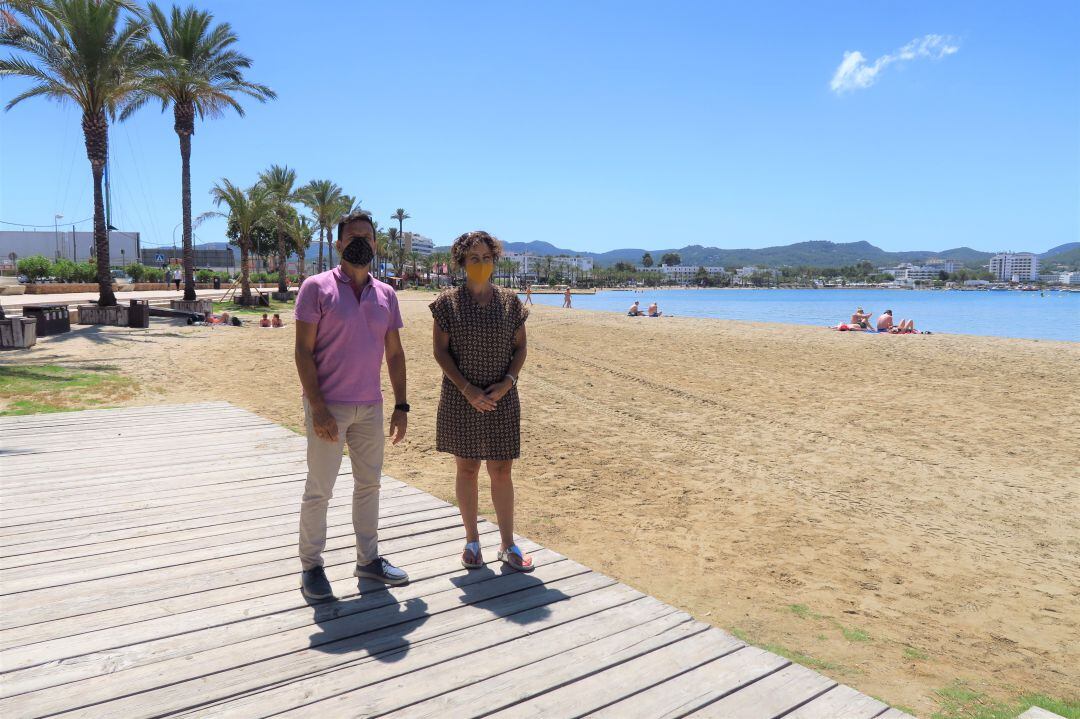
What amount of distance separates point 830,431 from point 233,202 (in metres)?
32.3

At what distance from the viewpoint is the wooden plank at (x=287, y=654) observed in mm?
2361

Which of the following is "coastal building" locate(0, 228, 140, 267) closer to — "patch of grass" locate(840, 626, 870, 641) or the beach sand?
the beach sand

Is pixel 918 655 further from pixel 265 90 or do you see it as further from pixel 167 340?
pixel 265 90

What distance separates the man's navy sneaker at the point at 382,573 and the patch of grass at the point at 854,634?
106 inches

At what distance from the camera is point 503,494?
3.64 m

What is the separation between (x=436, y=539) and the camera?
399 cm

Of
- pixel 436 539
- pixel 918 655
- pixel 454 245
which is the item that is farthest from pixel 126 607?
pixel 918 655

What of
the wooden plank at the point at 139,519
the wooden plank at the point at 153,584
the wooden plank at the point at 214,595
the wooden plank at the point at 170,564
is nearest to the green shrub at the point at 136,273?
the wooden plank at the point at 139,519

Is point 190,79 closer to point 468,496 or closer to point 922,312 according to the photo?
point 468,496

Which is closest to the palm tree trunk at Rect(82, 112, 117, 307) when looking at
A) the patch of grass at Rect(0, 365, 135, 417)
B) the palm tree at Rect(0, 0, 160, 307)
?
the palm tree at Rect(0, 0, 160, 307)

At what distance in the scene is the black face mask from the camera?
312 cm

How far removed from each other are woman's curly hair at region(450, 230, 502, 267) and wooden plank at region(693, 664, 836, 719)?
2234mm

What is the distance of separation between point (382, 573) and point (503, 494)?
73cm

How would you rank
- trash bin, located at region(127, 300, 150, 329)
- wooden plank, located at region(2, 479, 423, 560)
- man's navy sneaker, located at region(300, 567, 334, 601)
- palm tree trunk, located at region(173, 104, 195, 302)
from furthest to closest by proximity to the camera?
1. palm tree trunk, located at region(173, 104, 195, 302)
2. trash bin, located at region(127, 300, 150, 329)
3. wooden plank, located at region(2, 479, 423, 560)
4. man's navy sneaker, located at region(300, 567, 334, 601)
